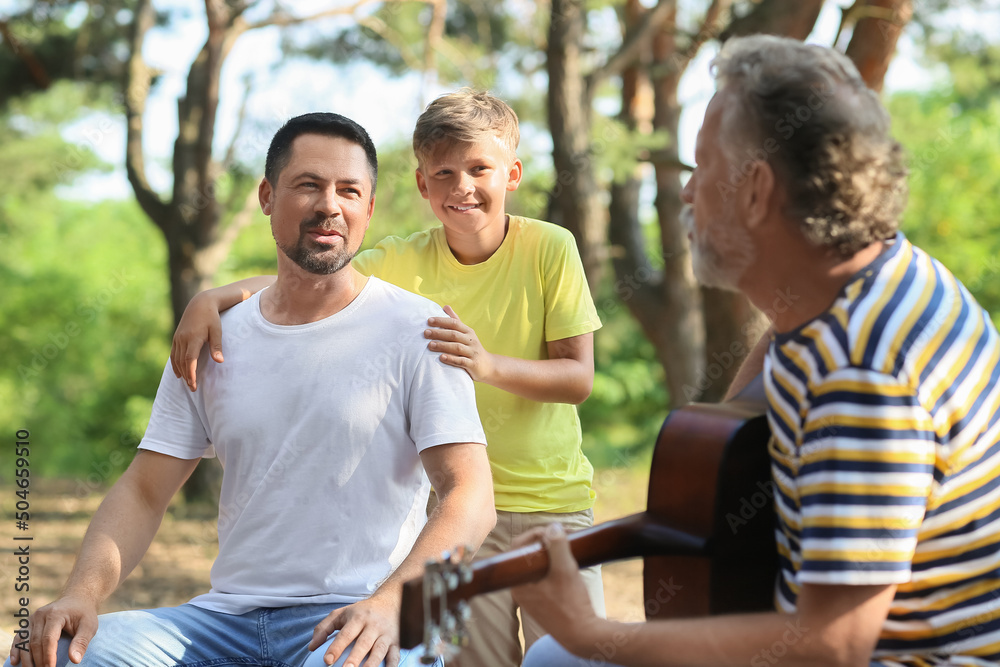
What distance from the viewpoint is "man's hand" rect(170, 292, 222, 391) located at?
7.22 ft

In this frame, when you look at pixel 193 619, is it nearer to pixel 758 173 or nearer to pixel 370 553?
pixel 370 553

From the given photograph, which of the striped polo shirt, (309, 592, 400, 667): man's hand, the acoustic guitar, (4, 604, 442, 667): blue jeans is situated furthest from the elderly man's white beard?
(4, 604, 442, 667): blue jeans

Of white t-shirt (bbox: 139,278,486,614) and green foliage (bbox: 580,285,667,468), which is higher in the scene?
white t-shirt (bbox: 139,278,486,614)

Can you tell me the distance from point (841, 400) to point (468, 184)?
157cm

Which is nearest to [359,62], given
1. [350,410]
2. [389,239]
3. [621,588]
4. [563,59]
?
[563,59]

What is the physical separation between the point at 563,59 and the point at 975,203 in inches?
510

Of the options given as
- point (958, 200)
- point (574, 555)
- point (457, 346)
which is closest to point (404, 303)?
point (457, 346)

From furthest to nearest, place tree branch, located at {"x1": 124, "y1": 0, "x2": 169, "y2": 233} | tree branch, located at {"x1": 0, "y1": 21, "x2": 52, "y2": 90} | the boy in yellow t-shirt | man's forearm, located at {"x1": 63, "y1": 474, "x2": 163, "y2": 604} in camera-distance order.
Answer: tree branch, located at {"x1": 0, "y1": 21, "x2": 52, "y2": 90}
tree branch, located at {"x1": 124, "y1": 0, "x2": 169, "y2": 233}
the boy in yellow t-shirt
man's forearm, located at {"x1": 63, "y1": 474, "x2": 163, "y2": 604}

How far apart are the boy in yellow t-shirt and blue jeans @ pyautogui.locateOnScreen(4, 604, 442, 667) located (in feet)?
2.42

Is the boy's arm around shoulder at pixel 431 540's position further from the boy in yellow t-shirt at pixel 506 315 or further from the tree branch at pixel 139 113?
the tree branch at pixel 139 113

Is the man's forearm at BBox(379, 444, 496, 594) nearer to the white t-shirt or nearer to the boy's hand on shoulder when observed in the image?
the white t-shirt

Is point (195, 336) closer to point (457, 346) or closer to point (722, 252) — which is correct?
point (457, 346)

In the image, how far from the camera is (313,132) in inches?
90.9

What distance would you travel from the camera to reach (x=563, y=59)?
20.8 feet
